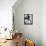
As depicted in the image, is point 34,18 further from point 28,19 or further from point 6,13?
point 6,13

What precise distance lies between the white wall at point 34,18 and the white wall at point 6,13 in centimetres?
142

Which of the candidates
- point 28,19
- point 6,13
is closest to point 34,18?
point 28,19

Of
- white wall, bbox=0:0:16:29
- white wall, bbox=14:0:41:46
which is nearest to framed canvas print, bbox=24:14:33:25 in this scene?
white wall, bbox=14:0:41:46

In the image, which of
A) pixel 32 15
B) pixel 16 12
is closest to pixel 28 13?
pixel 32 15

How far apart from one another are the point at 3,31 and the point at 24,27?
1.99 m

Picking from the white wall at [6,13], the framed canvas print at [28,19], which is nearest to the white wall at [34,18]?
the framed canvas print at [28,19]

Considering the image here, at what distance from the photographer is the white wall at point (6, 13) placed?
4145mm

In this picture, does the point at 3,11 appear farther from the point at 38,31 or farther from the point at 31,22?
the point at 38,31

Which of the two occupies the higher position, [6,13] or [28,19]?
[6,13]

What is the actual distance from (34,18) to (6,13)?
189cm

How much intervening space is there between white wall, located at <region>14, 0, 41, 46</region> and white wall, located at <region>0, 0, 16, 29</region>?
1.42 meters

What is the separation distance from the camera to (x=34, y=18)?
5.62 meters

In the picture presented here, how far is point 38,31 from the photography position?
5.67 m

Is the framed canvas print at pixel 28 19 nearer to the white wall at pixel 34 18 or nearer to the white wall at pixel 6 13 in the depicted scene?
the white wall at pixel 34 18
